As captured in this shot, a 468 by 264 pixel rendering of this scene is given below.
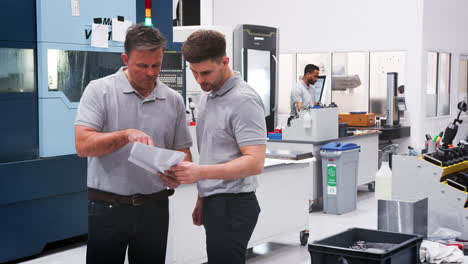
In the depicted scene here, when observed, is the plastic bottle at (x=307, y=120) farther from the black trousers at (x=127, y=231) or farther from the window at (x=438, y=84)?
the black trousers at (x=127, y=231)

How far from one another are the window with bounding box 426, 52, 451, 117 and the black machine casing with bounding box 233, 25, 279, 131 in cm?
311

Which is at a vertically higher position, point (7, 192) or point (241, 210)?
point (241, 210)

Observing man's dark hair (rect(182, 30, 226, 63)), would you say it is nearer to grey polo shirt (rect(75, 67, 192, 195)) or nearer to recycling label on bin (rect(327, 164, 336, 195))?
grey polo shirt (rect(75, 67, 192, 195))

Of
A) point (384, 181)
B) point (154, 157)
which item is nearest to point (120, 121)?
point (154, 157)

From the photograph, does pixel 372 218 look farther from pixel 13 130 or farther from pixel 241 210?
pixel 241 210

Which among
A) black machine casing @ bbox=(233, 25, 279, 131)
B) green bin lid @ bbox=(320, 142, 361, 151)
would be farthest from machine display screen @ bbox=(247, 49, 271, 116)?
green bin lid @ bbox=(320, 142, 361, 151)

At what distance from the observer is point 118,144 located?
85.0 inches

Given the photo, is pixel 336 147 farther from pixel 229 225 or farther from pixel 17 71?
pixel 229 225

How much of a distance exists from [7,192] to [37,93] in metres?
0.82

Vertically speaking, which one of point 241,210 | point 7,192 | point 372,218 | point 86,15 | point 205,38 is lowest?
point 372,218

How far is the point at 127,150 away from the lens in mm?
2275

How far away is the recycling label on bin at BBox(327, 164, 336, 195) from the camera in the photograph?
644 centimetres

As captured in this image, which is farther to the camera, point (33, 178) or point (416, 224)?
point (33, 178)

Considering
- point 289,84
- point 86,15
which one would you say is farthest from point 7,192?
point 289,84
